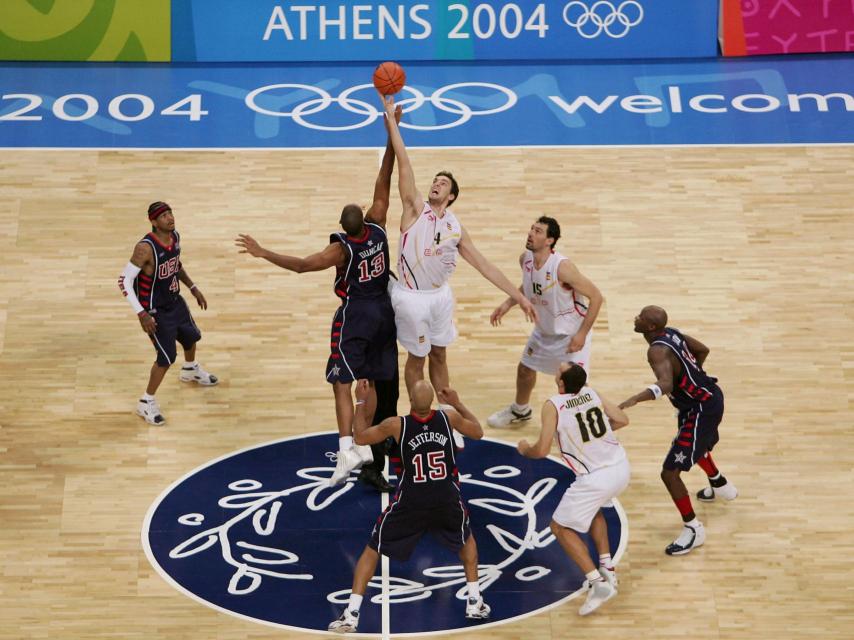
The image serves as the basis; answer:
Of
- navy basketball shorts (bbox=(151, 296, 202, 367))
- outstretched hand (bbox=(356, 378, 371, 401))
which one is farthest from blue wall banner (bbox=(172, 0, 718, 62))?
outstretched hand (bbox=(356, 378, 371, 401))

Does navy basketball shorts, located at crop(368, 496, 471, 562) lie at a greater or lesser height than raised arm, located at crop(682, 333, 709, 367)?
lesser

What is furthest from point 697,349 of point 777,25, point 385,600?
point 777,25

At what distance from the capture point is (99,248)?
13711 mm

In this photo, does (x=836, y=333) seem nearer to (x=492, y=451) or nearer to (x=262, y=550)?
(x=492, y=451)

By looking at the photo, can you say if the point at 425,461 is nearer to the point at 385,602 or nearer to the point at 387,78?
the point at 385,602

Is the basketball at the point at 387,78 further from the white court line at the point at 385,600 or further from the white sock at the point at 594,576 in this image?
the white sock at the point at 594,576

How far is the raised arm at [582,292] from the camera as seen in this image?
10844mm

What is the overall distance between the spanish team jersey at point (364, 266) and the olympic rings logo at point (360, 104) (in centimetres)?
502

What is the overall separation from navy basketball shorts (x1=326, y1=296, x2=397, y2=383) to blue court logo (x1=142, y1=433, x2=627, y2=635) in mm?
959

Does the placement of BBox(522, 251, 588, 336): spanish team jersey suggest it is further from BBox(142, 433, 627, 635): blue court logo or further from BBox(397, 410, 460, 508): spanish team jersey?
BBox(397, 410, 460, 508): spanish team jersey

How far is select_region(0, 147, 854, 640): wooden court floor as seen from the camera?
9.97 meters

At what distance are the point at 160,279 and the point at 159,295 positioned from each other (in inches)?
6.3

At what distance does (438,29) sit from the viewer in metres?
16.5

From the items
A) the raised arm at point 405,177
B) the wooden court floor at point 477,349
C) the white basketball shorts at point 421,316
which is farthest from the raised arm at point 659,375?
the raised arm at point 405,177
